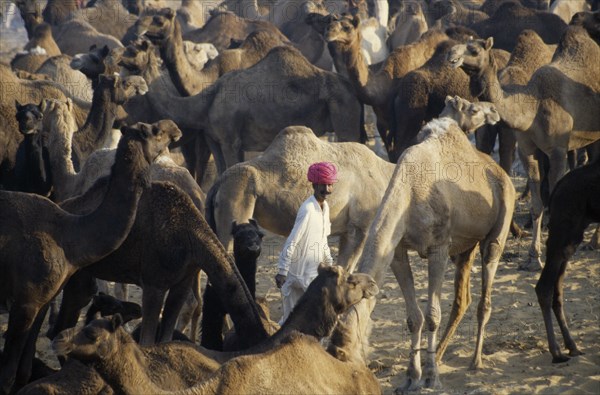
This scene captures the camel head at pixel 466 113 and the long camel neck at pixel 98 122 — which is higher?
the camel head at pixel 466 113

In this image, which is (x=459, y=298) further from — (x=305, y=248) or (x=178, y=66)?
(x=178, y=66)

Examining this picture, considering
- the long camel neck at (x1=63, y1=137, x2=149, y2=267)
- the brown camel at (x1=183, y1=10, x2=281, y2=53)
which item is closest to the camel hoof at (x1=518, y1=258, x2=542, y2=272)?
the long camel neck at (x1=63, y1=137, x2=149, y2=267)

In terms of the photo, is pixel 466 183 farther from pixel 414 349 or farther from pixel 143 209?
pixel 143 209

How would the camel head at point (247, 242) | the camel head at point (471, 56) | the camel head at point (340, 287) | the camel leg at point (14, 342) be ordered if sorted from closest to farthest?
1. the camel head at point (340, 287)
2. the camel leg at point (14, 342)
3. the camel head at point (247, 242)
4. the camel head at point (471, 56)

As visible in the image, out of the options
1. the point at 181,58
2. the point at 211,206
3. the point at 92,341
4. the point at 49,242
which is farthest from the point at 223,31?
the point at 92,341

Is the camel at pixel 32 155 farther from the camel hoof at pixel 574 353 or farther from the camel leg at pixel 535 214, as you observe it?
the camel hoof at pixel 574 353

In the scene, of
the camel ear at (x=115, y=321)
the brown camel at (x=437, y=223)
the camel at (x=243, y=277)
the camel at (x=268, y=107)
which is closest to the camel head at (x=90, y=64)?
the camel at (x=268, y=107)

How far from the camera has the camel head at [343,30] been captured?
14.6 metres

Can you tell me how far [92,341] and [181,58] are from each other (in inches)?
415

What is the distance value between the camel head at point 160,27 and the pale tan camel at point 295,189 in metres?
5.52

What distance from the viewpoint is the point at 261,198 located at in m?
10.3

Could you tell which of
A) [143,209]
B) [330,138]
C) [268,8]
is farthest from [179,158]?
[268,8]

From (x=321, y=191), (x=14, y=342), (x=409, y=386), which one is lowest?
(x=14, y=342)

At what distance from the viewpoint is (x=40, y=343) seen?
1013 cm
